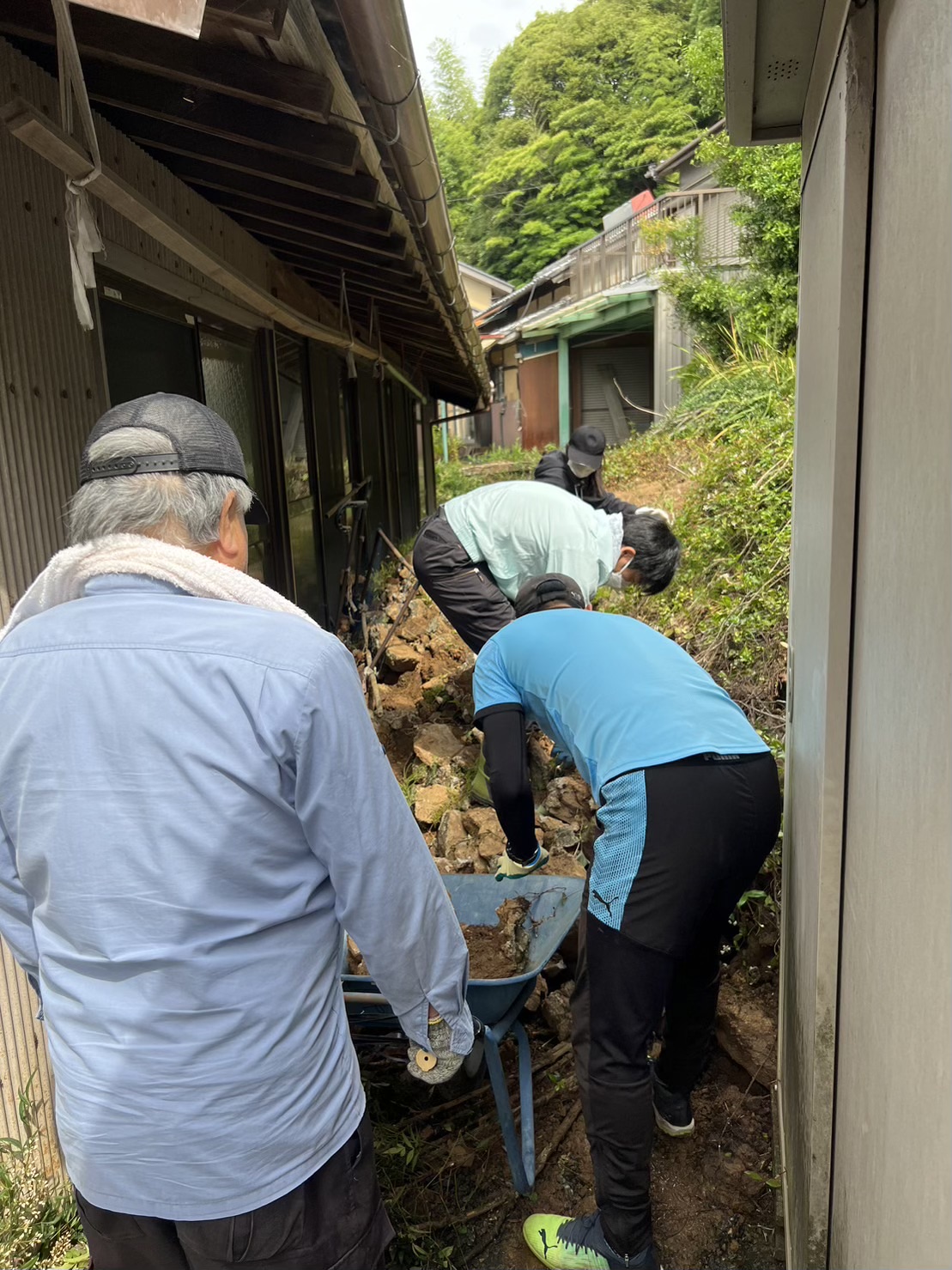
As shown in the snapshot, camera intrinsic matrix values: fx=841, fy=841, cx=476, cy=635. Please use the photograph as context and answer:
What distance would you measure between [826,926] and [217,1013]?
3.45 feet

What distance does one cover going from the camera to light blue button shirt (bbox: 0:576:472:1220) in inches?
50.4

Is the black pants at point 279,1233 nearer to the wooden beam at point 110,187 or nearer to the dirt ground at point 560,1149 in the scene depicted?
the dirt ground at point 560,1149

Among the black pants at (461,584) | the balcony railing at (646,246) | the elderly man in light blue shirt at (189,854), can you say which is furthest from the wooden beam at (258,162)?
the balcony railing at (646,246)

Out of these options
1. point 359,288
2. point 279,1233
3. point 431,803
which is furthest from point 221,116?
point 359,288

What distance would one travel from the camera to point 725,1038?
3018 mm

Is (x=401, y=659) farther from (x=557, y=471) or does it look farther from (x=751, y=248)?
(x=751, y=248)

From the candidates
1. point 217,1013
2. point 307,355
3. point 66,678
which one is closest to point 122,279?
point 66,678

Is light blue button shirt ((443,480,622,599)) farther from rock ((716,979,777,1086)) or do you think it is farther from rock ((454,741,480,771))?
rock ((716,979,777,1086))

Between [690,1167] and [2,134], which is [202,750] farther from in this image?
[690,1167]

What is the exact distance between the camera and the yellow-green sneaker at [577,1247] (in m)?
2.21

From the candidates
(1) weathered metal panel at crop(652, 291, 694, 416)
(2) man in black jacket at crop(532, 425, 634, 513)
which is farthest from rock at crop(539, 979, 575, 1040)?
(1) weathered metal panel at crop(652, 291, 694, 416)

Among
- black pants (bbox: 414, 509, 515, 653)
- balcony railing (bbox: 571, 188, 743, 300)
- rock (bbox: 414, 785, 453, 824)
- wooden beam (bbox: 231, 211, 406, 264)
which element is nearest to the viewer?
wooden beam (bbox: 231, 211, 406, 264)

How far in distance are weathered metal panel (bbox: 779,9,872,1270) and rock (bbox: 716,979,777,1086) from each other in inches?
27.4

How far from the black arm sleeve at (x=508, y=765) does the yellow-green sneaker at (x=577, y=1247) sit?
113 cm
